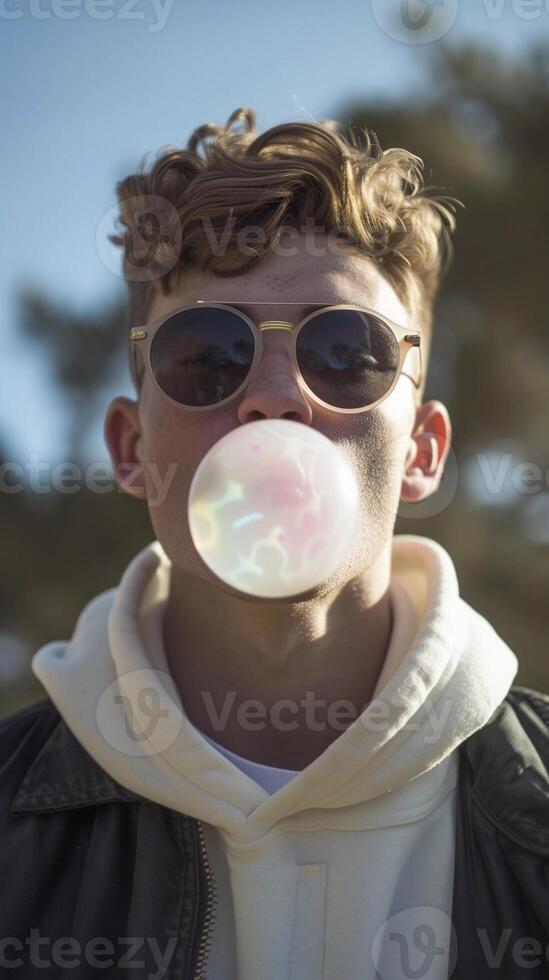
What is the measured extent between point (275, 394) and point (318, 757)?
735 millimetres

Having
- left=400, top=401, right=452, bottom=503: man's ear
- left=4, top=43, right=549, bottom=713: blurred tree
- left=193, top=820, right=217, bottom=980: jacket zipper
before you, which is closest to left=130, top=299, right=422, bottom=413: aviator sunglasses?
left=400, top=401, right=452, bottom=503: man's ear

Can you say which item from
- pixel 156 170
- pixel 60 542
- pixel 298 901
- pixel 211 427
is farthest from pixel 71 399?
pixel 298 901

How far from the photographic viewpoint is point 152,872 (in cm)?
204

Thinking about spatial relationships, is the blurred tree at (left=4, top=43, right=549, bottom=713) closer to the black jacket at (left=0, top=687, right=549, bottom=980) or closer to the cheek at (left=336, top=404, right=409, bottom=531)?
the cheek at (left=336, top=404, right=409, bottom=531)

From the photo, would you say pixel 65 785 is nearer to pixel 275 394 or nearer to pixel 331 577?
pixel 331 577

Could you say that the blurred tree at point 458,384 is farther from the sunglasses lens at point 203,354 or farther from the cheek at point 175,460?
the sunglasses lens at point 203,354

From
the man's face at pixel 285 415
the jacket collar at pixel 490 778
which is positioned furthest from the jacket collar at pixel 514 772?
the man's face at pixel 285 415

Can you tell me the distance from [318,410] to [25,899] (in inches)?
45.1

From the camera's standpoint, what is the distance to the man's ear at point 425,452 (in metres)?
2.51

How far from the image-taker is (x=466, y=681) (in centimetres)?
220

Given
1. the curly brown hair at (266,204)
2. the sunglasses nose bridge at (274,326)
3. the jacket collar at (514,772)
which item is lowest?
the jacket collar at (514,772)

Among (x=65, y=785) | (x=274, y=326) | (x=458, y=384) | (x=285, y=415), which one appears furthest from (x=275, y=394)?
(x=458, y=384)

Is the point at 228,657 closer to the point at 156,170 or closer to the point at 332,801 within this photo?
the point at 332,801

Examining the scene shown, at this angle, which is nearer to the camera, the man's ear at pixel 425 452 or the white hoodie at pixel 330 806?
the white hoodie at pixel 330 806
